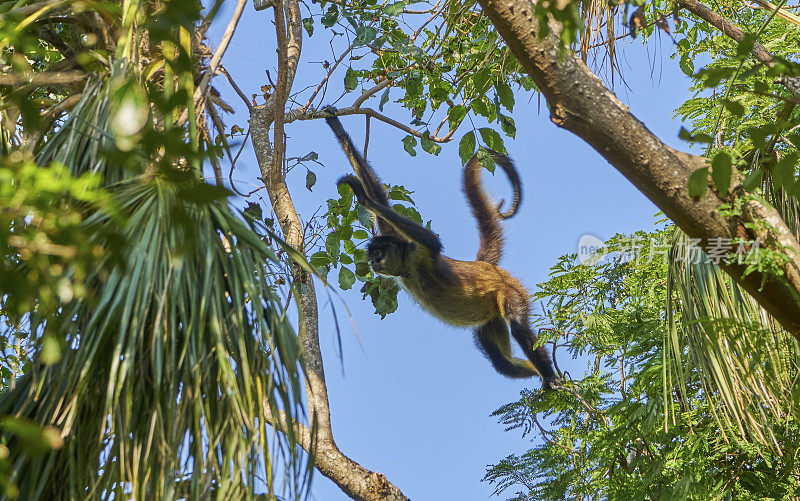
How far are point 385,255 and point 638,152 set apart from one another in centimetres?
406

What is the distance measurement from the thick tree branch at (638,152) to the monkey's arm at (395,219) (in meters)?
2.73

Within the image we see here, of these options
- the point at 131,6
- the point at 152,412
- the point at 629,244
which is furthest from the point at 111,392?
the point at 629,244

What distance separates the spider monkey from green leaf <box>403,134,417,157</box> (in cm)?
87

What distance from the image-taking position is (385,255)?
20.5 feet

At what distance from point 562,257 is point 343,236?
53.4 inches

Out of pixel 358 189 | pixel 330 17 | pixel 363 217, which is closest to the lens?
pixel 330 17

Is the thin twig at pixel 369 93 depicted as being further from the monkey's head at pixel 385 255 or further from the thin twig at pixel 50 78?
the thin twig at pixel 50 78

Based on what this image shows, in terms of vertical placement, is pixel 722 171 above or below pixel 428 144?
below

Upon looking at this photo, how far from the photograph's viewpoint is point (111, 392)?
5.37 ft

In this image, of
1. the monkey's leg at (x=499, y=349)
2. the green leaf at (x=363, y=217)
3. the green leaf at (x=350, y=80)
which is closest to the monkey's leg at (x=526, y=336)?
the monkey's leg at (x=499, y=349)

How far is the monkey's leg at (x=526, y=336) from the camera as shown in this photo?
5484mm

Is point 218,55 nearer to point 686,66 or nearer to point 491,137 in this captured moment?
point 491,137

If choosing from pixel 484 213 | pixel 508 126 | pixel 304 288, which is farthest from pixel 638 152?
pixel 484 213

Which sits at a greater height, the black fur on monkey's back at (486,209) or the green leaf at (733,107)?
the black fur on monkey's back at (486,209)
